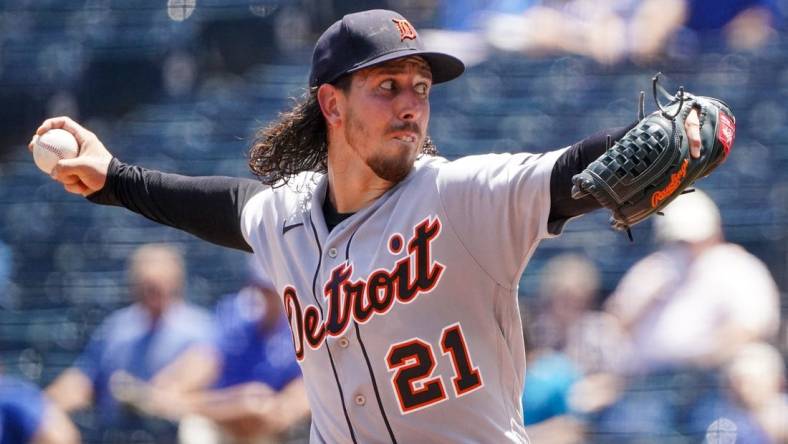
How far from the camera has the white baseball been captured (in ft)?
9.73

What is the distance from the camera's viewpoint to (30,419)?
503 cm

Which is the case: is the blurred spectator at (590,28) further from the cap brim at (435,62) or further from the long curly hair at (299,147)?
the cap brim at (435,62)

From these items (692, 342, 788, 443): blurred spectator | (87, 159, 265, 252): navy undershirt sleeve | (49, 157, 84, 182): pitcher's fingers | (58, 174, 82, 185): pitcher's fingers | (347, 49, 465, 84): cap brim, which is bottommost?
(692, 342, 788, 443): blurred spectator

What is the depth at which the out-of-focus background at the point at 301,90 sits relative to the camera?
4.96 metres

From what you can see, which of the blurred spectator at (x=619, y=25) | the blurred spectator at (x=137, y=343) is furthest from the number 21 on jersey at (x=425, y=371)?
the blurred spectator at (x=619, y=25)

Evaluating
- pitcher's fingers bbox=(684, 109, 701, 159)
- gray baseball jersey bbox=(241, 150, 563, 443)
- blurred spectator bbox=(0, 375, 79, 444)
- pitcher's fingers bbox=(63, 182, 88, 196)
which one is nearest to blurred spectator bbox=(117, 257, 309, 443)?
blurred spectator bbox=(0, 375, 79, 444)

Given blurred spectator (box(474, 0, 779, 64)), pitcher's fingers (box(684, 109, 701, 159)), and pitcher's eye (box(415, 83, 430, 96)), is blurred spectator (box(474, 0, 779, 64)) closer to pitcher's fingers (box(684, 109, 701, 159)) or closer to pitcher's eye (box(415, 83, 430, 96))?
pitcher's eye (box(415, 83, 430, 96))

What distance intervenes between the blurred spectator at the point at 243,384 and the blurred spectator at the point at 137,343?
0.07 m

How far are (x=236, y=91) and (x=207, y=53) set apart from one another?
235 mm

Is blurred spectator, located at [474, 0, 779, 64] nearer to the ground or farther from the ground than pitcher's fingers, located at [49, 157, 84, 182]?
nearer to the ground

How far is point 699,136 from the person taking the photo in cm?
221

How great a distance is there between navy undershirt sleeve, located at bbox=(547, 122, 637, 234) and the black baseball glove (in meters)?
0.03

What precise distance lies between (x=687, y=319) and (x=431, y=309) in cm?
247

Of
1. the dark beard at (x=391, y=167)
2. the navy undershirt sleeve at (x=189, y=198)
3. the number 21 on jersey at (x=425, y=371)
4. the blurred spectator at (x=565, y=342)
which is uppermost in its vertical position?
the dark beard at (x=391, y=167)
